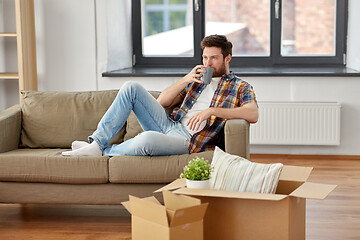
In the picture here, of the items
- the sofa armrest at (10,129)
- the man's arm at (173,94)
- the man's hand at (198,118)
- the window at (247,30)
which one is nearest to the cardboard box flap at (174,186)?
the man's hand at (198,118)

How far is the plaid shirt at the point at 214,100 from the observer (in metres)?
3.40

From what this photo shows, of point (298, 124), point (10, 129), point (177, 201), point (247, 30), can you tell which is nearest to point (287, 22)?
point (247, 30)

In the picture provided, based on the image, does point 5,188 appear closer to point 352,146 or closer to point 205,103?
point 205,103

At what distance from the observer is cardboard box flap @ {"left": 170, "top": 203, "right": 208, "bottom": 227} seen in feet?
7.39

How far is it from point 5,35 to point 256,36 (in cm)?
221

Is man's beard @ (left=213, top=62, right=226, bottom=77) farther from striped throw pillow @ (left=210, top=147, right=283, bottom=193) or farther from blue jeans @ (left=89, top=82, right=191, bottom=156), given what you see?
striped throw pillow @ (left=210, top=147, right=283, bottom=193)

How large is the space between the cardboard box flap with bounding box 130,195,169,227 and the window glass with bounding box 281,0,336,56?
3.47m

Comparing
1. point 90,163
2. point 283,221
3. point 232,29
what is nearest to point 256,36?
point 232,29

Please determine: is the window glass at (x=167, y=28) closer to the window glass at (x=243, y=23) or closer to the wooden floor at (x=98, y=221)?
the window glass at (x=243, y=23)

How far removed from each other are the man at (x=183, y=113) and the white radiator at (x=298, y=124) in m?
1.58

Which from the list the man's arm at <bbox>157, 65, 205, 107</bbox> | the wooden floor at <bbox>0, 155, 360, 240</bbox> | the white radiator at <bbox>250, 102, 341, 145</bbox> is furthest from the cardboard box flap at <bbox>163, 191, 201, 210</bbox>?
the white radiator at <bbox>250, 102, 341, 145</bbox>

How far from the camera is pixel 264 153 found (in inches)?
205

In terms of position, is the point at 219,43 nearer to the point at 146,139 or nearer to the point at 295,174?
the point at 146,139

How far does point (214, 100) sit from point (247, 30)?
2.21 m
